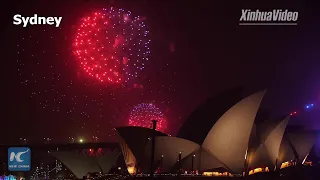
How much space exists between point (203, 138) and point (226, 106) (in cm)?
338

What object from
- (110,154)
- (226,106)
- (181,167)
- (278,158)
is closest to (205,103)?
(226,106)

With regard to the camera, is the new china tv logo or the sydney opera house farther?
the sydney opera house

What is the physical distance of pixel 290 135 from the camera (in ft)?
176

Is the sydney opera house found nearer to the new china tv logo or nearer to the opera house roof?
the opera house roof

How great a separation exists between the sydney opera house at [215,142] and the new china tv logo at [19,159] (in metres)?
13.4

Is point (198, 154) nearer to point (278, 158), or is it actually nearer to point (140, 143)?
point (140, 143)

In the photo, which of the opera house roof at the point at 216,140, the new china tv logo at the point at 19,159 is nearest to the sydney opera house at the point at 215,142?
the opera house roof at the point at 216,140

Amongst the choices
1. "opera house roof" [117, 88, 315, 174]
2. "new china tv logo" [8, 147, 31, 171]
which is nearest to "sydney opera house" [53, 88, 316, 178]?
"opera house roof" [117, 88, 315, 174]

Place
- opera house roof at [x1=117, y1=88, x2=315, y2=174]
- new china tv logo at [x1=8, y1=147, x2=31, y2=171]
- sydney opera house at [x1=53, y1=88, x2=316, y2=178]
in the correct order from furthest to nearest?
sydney opera house at [x1=53, y1=88, x2=316, y2=178] → opera house roof at [x1=117, y1=88, x2=315, y2=174] → new china tv logo at [x1=8, y1=147, x2=31, y2=171]

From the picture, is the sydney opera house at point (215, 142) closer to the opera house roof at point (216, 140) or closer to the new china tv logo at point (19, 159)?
the opera house roof at point (216, 140)

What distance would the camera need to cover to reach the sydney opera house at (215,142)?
133ft

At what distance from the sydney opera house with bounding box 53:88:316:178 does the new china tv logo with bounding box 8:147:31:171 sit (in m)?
13.4

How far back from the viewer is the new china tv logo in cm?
2857

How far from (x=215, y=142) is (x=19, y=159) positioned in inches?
708
